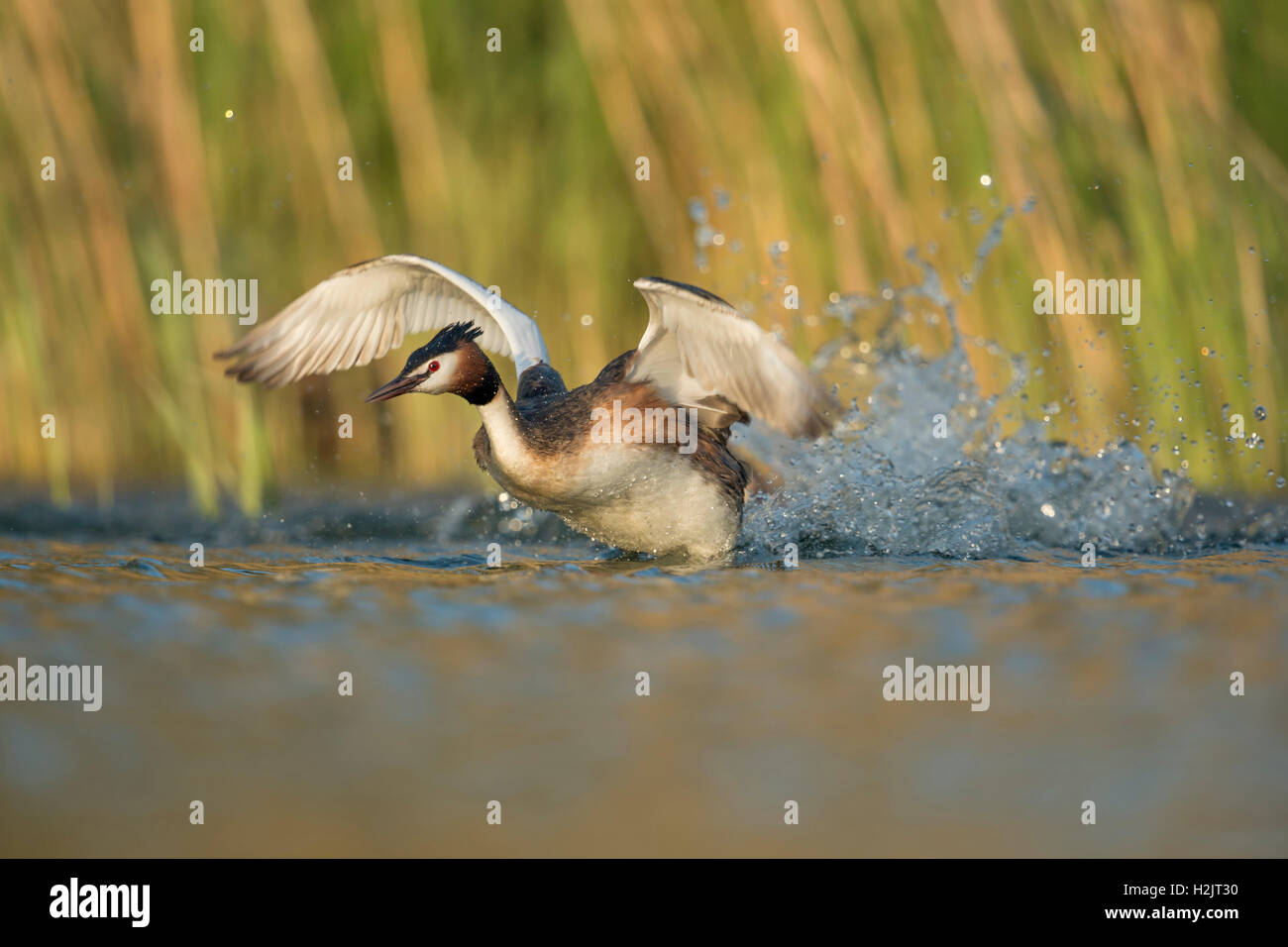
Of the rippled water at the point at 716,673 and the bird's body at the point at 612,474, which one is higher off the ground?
the bird's body at the point at 612,474

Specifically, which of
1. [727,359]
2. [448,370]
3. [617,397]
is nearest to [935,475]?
[727,359]

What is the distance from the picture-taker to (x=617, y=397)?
20.4 feet

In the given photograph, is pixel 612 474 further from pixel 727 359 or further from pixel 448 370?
pixel 448 370

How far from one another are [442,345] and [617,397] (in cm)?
81

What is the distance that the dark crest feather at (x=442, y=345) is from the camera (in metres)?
5.89

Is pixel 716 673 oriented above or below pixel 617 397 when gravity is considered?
below

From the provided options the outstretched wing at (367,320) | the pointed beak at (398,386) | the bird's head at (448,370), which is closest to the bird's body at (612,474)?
the bird's head at (448,370)

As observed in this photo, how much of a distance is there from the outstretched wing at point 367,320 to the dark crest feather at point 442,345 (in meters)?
0.70

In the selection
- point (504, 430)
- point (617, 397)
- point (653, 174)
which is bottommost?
point (504, 430)

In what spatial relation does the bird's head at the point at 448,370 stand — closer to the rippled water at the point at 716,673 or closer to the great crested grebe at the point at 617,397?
the great crested grebe at the point at 617,397

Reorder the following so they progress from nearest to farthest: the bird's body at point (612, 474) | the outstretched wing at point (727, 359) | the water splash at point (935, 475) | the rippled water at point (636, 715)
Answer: the rippled water at point (636, 715), the outstretched wing at point (727, 359), the bird's body at point (612, 474), the water splash at point (935, 475)

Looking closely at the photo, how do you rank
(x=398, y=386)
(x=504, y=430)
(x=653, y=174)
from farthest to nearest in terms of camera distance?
(x=653, y=174)
(x=504, y=430)
(x=398, y=386)

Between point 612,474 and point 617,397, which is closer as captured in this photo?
point 612,474

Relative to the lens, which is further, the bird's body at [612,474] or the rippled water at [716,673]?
the bird's body at [612,474]
